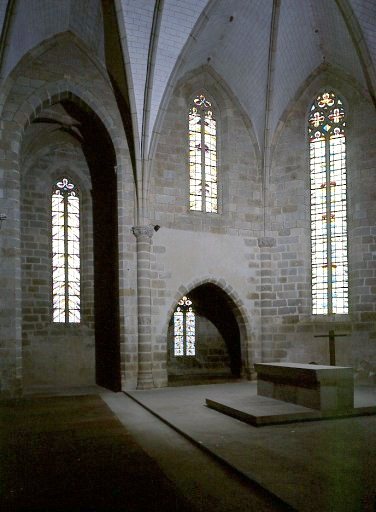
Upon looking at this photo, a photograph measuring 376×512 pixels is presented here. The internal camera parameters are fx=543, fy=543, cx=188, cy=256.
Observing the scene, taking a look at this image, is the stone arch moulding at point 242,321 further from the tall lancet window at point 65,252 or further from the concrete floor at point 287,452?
the concrete floor at point 287,452

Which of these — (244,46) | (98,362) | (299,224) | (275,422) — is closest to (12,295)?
(98,362)

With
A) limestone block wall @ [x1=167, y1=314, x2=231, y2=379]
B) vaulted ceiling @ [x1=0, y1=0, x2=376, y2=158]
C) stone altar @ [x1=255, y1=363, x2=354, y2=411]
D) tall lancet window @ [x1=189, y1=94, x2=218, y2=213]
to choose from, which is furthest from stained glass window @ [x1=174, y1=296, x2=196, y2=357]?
stone altar @ [x1=255, y1=363, x2=354, y2=411]

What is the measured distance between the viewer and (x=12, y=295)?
1216 centimetres

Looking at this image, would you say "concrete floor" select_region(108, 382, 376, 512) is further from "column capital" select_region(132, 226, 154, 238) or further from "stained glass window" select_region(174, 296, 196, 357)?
"stained glass window" select_region(174, 296, 196, 357)

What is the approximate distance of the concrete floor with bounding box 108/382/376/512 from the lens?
5098 mm

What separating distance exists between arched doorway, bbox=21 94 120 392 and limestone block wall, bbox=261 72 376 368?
4.68 meters

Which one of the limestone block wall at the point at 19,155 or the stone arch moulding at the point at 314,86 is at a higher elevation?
the stone arch moulding at the point at 314,86

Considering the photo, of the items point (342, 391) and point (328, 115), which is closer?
point (342, 391)

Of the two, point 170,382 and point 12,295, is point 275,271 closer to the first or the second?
point 170,382

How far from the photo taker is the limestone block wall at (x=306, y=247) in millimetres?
14180

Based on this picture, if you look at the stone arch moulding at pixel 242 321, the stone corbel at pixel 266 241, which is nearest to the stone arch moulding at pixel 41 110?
the stone arch moulding at pixel 242 321

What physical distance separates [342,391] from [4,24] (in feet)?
32.9

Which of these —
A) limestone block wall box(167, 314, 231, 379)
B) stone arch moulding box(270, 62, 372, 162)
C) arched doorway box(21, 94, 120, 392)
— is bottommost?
limestone block wall box(167, 314, 231, 379)

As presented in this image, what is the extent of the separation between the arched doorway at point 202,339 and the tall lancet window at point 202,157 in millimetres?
3097
